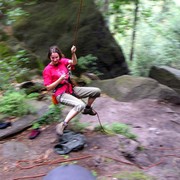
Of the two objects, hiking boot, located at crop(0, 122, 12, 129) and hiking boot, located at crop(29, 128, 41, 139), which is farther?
hiking boot, located at crop(0, 122, 12, 129)

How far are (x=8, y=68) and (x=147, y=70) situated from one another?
729 centimetres

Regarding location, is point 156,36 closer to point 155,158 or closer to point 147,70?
point 147,70

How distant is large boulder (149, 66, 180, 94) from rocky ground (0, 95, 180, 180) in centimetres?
368

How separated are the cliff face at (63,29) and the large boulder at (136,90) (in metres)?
2.08

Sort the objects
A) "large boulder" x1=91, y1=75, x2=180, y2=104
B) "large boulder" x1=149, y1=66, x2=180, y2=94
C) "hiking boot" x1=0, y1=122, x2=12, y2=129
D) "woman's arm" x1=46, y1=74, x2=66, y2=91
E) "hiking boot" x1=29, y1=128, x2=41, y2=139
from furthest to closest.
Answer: "large boulder" x1=149, y1=66, x2=180, y2=94, "large boulder" x1=91, y1=75, x2=180, y2=104, "hiking boot" x1=0, y1=122, x2=12, y2=129, "hiking boot" x1=29, y1=128, x2=41, y2=139, "woman's arm" x1=46, y1=74, x2=66, y2=91

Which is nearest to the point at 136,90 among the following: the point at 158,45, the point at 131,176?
the point at 158,45

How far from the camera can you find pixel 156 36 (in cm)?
1427

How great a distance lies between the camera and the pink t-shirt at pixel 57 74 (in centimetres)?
529

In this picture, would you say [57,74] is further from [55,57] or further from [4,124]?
[4,124]

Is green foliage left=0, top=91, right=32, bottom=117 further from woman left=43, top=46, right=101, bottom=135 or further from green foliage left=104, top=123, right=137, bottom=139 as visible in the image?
green foliage left=104, top=123, right=137, bottom=139

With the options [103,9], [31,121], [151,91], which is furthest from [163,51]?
[31,121]

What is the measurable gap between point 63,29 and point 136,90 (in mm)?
3634

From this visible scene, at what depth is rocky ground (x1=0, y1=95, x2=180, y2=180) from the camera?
464 centimetres

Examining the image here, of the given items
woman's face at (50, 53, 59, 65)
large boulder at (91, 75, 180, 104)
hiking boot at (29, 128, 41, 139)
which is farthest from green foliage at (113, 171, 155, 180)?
large boulder at (91, 75, 180, 104)
